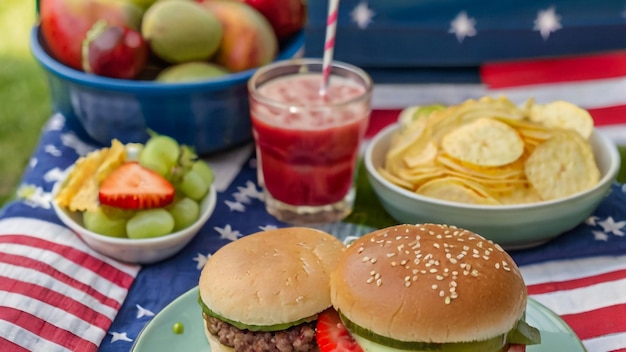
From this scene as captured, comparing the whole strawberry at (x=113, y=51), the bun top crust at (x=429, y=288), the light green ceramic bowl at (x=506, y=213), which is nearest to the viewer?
the bun top crust at (x=429, y=288)

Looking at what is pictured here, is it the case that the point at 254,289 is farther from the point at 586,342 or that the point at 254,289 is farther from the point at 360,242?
the point at 586,342

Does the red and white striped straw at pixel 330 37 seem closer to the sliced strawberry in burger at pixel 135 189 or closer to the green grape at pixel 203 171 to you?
the green grape at pixel 203 171

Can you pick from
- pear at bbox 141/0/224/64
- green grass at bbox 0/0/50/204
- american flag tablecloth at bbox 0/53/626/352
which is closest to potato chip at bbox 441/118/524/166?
american flag tablecloth at bbox 0/53/626/352

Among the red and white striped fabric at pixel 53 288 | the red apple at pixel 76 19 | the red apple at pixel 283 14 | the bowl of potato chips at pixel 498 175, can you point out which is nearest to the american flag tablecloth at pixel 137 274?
the red and white striped fabric at pixel 53 288

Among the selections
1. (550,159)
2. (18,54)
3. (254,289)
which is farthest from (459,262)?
(18,54)

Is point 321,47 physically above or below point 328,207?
above

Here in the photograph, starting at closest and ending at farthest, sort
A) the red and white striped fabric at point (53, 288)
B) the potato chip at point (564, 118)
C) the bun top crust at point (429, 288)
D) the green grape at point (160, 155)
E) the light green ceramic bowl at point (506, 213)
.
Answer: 1. the bun top crust at point (429, 288)
2. the red and white striped fabric at point (53, 288)
3. the light green ceramic bowl at point (506, 213)
4. the green grape at point (160, 155)
5. the potato chip at point (564, 118)
